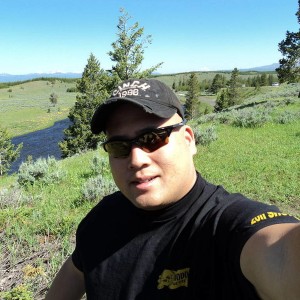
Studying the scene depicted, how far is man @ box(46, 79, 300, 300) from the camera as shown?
52.9 inches

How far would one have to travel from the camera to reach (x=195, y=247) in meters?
1.52

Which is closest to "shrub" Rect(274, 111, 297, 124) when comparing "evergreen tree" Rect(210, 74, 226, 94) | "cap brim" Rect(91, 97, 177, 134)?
"cap brim" Rect(91, 97, 177, 134)

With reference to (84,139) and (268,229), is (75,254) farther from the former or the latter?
(84,139)

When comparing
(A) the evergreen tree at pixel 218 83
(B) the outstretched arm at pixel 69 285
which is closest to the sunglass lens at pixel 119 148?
(B) the outstretched arm at pixel 69 285

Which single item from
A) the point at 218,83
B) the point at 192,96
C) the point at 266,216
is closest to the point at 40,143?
the point at 192,96

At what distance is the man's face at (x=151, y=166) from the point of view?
68.1 inches

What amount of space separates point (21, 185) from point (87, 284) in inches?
313

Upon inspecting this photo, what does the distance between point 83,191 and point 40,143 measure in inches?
2033

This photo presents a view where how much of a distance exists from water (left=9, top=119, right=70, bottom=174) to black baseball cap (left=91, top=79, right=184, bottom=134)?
43.2 metres

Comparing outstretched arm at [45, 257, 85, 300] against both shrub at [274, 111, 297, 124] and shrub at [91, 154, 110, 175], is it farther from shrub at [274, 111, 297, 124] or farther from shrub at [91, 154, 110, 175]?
shrub at [274, 111, 297, 124]

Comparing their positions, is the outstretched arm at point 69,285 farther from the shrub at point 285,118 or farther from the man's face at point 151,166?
the shrub at point 285,118

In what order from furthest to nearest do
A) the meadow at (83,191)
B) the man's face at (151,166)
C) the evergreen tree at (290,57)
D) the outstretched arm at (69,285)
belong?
the evergreen tree at (290,57), the meadow at (83,191), the outstretched arm at (69,285), the man's face at (151,166)

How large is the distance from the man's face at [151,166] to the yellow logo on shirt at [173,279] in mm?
363

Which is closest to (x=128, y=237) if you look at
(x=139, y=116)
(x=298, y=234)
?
(x=139, y=116)
